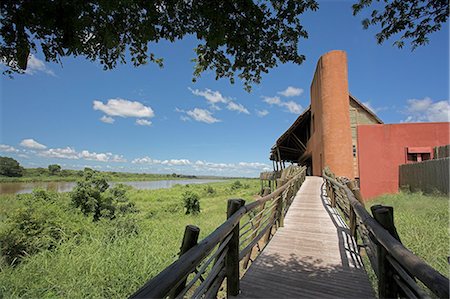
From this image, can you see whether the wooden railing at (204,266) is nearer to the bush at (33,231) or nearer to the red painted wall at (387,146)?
the bush at (33,231)

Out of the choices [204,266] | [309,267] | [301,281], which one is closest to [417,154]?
[309,267]

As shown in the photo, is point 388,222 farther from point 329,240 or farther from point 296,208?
point 296,208

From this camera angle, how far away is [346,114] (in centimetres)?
1527

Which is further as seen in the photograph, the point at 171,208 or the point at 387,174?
the point at 171,208

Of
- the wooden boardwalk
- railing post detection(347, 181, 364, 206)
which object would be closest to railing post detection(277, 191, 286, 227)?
the wooden boardwalk

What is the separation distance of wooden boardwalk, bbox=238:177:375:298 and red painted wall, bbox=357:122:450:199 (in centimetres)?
974

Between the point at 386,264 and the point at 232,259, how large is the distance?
55.0 inches

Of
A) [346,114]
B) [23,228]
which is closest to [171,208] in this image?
[23,228]

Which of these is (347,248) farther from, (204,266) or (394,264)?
(204,266)

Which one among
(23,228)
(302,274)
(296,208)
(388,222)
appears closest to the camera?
(388,222)

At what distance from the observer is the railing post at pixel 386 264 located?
1747 millimetres

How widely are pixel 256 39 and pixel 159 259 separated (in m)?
4.71

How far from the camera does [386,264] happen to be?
1849mm

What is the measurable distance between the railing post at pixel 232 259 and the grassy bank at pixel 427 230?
248cm
